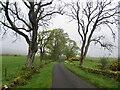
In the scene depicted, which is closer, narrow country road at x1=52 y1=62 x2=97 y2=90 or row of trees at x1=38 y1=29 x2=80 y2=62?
narrow country road at x1=52 y1=62 x2=97 y2=90

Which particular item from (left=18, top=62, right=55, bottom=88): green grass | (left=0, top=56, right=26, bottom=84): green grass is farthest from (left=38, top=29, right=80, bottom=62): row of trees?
(left=18, top=62, right=55, bottom=88): green grass

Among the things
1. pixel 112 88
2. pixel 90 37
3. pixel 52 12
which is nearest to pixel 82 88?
pixel 112 88

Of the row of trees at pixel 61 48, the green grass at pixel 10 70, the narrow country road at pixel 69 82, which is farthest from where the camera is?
the row of trees at pixel 61 48

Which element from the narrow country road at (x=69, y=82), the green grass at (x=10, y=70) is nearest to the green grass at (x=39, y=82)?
the narrow country road at (x=69, y=82)

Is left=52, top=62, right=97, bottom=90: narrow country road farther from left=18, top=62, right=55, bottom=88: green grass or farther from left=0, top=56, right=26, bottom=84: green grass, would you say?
left=0, top=56, right=26, bottom=84: green grass

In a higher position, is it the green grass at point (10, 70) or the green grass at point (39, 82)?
the green grass at point (10, 70)

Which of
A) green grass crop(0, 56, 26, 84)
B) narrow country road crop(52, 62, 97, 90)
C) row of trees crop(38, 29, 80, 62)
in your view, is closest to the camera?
narrow country road crop(52, 62, 97, 90)

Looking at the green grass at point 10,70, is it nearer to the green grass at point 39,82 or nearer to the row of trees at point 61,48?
the green grass at point 39,82

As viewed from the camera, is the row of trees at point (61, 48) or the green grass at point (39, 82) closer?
the green grass at point (39, 82)

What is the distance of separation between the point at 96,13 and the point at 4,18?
19279 millimetres

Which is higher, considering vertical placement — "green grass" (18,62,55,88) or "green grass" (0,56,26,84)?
"green grass" (0,56,26,84)

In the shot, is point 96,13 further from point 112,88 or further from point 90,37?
point 112,88

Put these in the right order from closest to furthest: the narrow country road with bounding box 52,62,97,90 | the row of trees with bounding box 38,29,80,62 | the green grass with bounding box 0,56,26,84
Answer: the narrow country road with bounding box 52,62,97,90
the green grass with bounding box 0,56,26,84
the row of trees with bounding box 38,29,80,62

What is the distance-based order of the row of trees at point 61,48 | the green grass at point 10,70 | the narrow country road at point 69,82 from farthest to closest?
the row of trees at point 61,48 → the green grass at point 10,70 → the narrow country road at point 69,82
